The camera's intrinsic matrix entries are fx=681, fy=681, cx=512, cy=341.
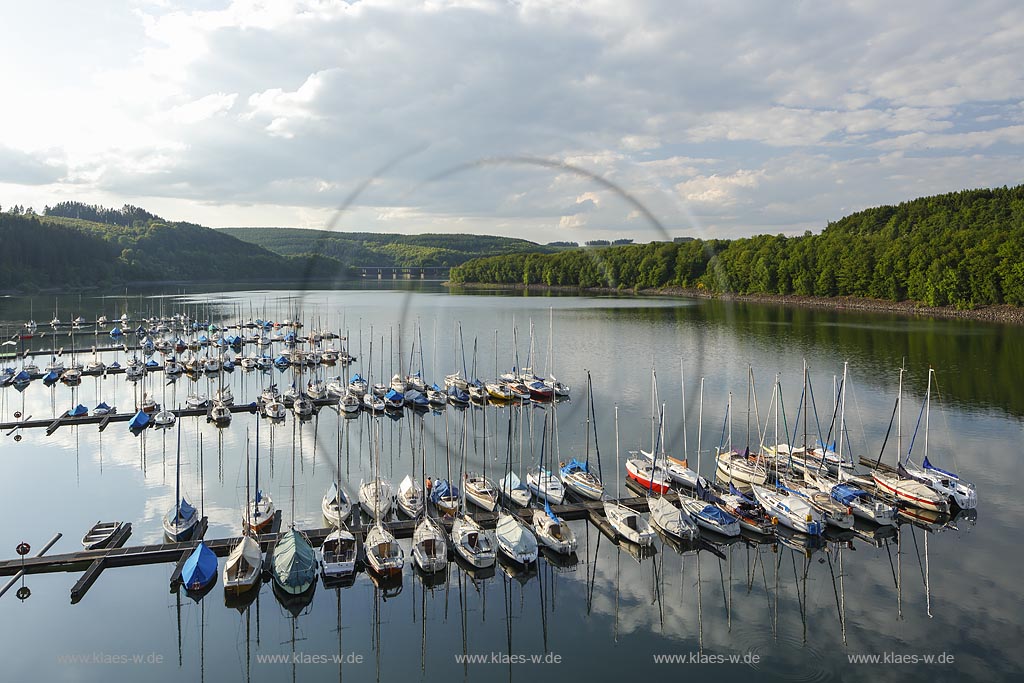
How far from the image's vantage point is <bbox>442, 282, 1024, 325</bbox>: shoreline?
8545 centimetres

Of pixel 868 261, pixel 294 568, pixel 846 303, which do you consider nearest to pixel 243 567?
pixel 294 568

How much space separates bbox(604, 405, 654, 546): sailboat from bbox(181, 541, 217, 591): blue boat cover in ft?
41.0

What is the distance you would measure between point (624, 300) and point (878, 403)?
88.0 meters

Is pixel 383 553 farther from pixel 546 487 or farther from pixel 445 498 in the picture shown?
pixel 546 487

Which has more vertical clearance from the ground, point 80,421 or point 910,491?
point 910,491

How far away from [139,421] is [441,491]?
71.2 ft

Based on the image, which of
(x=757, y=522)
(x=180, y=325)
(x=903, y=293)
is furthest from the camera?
(x=903, y=293)

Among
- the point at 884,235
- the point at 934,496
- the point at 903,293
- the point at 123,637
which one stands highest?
the point at 884,235

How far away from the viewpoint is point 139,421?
37.3 metres

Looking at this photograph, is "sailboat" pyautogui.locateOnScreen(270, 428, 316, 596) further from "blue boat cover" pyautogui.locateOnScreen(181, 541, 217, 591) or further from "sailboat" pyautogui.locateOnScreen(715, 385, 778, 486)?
"sailboat" pyautogui.locateOnScreen(715, 385, 778, 486)

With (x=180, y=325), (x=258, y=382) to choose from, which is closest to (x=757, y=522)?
(x=258, y=382)

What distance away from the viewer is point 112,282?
16925cm

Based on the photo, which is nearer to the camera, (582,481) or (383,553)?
(383,553)

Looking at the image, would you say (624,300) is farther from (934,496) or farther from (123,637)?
(123,637)
